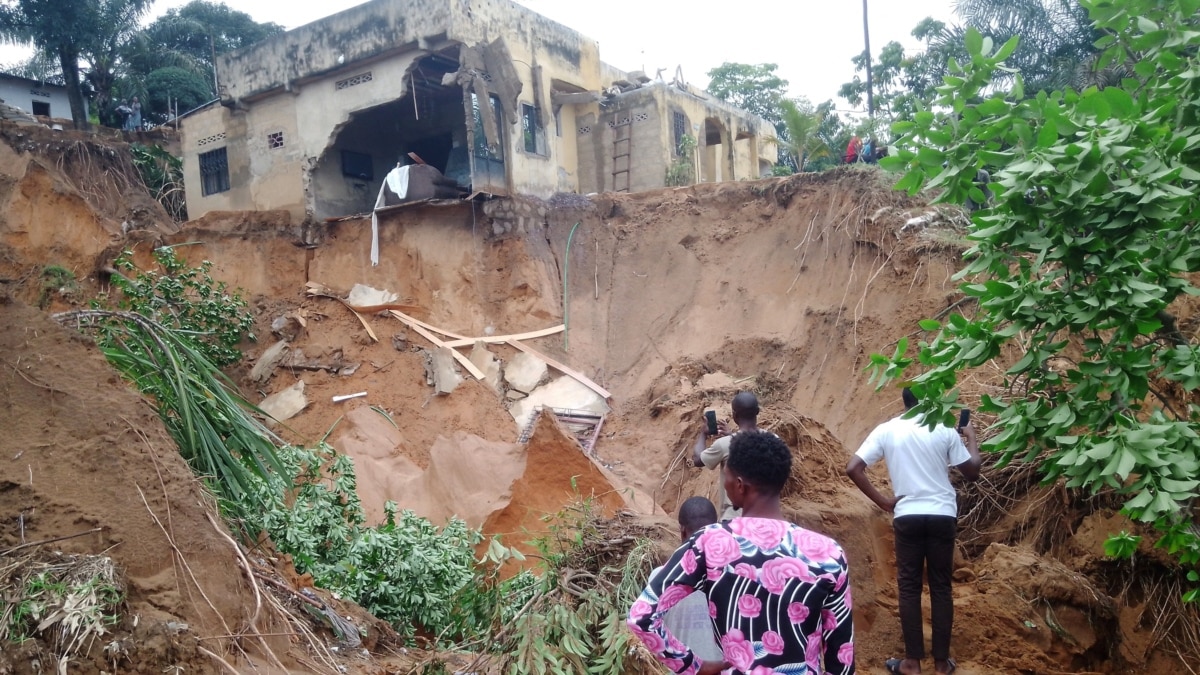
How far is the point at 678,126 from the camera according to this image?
60.3 ft

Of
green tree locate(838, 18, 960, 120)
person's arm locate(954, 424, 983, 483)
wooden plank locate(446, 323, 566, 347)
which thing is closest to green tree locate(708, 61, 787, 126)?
green tree locate(838, 18, 960, 120)

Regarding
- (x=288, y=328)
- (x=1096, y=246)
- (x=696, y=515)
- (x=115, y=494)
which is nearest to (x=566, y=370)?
(x=288, y=328)

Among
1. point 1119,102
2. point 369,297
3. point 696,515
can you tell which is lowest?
point 696,515

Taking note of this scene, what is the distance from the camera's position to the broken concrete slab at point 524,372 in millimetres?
12836

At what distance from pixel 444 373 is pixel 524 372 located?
1143 millimetres

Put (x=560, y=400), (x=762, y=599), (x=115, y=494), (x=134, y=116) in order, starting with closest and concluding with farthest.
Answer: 1. (x=762, y=599)
2. (x=115, y=494)
3. (x=560, y=400)
4. (x=134, y=116)

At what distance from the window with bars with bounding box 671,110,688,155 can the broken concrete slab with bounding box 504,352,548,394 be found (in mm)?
6880

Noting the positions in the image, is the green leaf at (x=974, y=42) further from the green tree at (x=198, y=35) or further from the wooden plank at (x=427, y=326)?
the green tree at (x=198, y=35)

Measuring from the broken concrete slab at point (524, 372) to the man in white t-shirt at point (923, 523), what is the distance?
311 inches

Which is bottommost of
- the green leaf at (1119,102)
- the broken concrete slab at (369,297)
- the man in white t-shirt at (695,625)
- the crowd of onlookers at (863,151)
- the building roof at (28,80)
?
the man in white t-shirt at (695,625)

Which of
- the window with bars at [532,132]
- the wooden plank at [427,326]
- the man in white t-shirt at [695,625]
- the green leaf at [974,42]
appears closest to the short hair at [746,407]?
the green leaf at [974,42]

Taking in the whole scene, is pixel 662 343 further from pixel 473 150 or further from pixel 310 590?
pixel 310 590

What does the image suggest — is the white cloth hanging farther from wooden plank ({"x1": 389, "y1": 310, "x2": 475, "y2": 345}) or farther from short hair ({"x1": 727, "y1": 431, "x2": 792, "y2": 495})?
short hair ({"x1": 727, "y1": 431, "x2": 792, "y2": 495})

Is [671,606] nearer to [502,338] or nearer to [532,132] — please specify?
[502,338]
